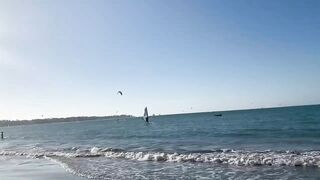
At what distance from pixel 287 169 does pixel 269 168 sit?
933 mm

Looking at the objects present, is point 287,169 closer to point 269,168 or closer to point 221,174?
point 269,168

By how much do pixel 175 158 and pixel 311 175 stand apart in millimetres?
9746

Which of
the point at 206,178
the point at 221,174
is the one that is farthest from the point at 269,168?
the point at 206,178

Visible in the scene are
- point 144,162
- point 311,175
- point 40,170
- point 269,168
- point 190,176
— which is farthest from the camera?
point 144,162

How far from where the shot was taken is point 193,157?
2498 centimetres

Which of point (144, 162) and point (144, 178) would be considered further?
point (144, 162)

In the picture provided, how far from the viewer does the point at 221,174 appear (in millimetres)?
18453

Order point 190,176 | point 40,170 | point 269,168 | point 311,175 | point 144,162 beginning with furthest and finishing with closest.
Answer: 1. point 144,162
2. point 40,170
3. point 269,168
4. point 190,176
5. point 311,175

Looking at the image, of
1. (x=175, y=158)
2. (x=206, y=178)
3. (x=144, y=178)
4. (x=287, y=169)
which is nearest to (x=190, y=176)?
(x=206, y=178)

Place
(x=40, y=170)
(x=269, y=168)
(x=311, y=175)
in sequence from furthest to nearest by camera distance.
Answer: (x=40, y=170) < (x=269, y=168) < (x=311, y=175)

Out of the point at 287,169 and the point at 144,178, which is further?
the point at 287,169

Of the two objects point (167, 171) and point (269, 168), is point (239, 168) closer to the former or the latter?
point (269, 168)

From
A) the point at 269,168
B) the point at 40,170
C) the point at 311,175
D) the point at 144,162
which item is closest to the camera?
the point at 311,175

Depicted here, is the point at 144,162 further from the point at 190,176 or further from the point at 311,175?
the point at 311,175
